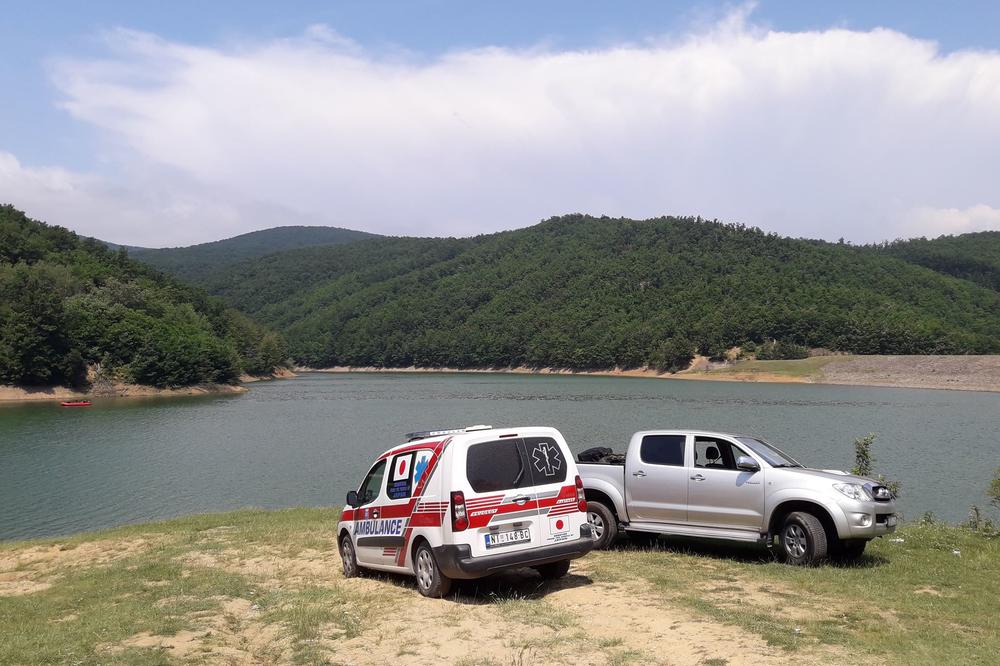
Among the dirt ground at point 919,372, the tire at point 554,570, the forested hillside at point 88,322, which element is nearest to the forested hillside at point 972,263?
the dirt ground at point 919,372

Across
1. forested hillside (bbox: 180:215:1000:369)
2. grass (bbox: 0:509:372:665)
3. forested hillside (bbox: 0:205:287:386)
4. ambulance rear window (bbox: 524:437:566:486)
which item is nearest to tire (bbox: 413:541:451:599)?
grass (bbox: 0:509:372:665)

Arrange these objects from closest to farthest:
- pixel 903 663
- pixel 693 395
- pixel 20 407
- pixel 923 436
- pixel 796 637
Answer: pixel 903 663
pixel 796 637
pixel 923 436
pixel 20 407
pixel 693 395

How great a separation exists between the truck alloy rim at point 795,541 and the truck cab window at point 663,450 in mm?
1694

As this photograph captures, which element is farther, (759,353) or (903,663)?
(759,353)

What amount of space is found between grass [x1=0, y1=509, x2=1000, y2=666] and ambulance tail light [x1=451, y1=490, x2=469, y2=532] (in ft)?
2.91

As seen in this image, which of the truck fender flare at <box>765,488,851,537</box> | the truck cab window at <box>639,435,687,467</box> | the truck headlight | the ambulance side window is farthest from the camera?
the truck cab window at <box>639,435,687,467</box>

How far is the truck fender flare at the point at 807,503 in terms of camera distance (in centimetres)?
991

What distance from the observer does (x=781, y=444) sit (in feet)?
111

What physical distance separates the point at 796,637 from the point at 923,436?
116 ft

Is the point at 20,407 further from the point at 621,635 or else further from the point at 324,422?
the point at 621,635

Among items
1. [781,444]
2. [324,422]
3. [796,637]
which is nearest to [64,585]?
[796,637]

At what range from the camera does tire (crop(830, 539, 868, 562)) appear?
10438 mm

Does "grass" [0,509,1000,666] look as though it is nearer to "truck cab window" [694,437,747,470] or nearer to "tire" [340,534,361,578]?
"tire" [340,534,361,578]

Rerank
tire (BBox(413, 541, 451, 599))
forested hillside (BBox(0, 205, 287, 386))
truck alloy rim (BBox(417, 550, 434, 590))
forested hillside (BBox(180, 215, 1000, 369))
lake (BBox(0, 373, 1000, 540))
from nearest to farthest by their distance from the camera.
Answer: tire (BBox(413, 541, 451, 599))
truck alloy rim (BBox(417, 550, 434, 590))
lake (BBox(0, 373, 1000, 540))
forested hillside (BBox(0, 205, 287, 386))
forested hillside (BBox(180, 215, 1000, 369))
